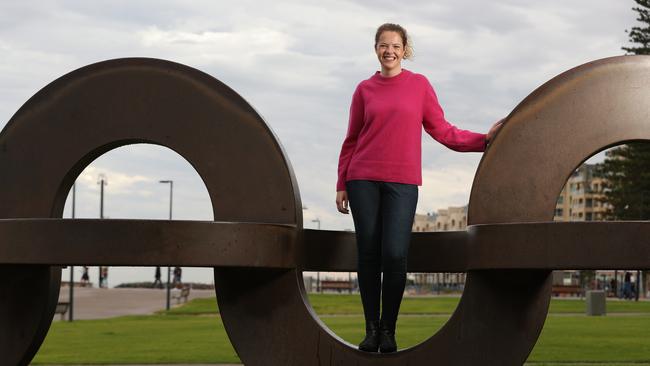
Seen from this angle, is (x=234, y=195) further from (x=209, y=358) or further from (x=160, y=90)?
(x=209, y=358)

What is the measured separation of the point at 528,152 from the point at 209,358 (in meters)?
9.41

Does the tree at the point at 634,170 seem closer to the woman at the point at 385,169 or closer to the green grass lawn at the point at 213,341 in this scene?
the green grass lawn at the point at 213,341

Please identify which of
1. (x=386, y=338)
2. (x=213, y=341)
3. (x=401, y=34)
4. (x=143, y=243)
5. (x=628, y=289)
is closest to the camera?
(x=143, y=243)

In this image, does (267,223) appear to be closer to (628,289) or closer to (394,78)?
(394,78)

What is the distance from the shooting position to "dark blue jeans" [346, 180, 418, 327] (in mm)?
7570

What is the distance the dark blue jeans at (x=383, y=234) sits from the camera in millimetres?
7570

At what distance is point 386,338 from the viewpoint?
7953 mm

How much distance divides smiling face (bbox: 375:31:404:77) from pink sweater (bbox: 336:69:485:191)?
122 mm

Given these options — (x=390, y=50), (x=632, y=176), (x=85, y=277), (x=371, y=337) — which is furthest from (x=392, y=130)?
(x=85, y=277)

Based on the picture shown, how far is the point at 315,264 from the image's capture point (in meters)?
8.37

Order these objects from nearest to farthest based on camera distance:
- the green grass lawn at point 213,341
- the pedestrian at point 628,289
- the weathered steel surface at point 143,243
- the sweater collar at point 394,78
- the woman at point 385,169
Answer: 1. the weathered steel surface at point 143,243
2. the woman at point 385,169
3. the sweater collar at point 394,78
4. the green grass lawn at point 213,341
5. the pedestrian at point 628,289

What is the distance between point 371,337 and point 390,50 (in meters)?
2.18

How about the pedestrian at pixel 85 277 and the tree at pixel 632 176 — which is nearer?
the tree at pixel 632 176

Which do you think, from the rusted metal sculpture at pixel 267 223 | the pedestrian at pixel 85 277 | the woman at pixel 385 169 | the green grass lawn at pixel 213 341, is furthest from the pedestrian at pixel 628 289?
the woman at pixel 385 169
